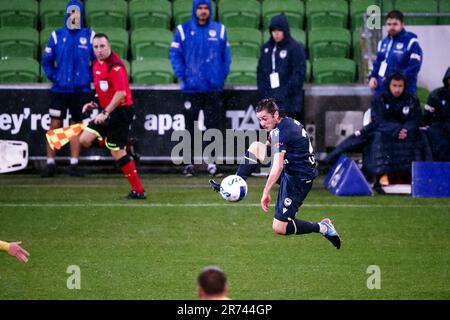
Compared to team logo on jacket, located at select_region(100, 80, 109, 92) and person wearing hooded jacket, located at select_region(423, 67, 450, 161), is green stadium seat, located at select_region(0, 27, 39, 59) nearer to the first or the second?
team logo on jacket, located at select_region(100, 80, 109, 92)

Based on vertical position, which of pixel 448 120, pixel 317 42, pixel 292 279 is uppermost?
pixel 317 42

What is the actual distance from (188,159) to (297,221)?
615 cm

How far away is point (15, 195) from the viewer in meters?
14.4

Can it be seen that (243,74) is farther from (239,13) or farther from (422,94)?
(422,94)

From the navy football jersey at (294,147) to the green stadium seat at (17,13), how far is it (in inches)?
349

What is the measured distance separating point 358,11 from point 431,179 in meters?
4.83

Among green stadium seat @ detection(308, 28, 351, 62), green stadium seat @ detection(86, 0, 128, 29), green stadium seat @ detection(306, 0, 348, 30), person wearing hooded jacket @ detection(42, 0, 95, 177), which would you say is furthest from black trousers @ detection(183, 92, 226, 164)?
green stadium seat @ detection(306, 0, 348, 30)

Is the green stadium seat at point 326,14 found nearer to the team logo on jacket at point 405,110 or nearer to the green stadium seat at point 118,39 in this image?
the green stadium seat at point 118,39

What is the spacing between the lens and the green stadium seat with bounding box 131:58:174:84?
17.3 meters

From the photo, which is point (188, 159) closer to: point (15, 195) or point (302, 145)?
point (15, 195)

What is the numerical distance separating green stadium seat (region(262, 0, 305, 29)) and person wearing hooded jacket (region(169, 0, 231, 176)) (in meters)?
2.59

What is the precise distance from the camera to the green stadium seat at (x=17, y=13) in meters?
18.1

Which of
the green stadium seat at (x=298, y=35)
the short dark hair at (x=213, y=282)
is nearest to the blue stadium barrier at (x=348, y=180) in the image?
the green stadium seat at (x=298, y=35)

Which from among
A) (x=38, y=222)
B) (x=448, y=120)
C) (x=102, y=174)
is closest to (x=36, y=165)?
(x=102, y=174)
